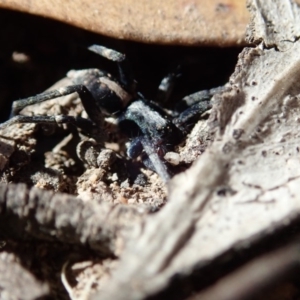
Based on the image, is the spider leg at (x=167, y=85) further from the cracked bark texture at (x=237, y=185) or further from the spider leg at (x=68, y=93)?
the cracked bark texture at (x=237, y=185)

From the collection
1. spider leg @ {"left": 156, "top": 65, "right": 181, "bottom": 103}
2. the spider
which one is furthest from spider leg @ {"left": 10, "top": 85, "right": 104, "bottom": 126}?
spider leg @ {"left": 156, "top": 65, "right": 181, "bottom": 103}

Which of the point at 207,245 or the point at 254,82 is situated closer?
the point at 207,245

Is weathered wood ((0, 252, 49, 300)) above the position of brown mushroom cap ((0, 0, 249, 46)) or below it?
below

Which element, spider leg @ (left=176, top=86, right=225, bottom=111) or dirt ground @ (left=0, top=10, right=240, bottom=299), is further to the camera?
spider leg @ (left=176, top=86, right=225, bottom=111)

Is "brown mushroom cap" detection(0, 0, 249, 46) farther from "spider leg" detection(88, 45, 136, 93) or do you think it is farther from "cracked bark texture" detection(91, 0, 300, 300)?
"cracked bark texture" detection(91, 0, 300, 300)

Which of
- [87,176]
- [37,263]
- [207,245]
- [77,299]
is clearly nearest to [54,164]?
[87,176]

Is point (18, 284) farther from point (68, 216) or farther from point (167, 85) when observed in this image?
point (167, 85)

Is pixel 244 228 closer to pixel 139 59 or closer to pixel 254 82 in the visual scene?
pixel 254 82
